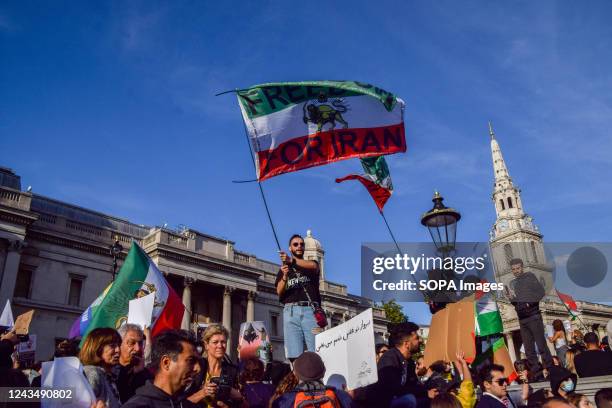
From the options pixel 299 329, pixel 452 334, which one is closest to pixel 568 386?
pixel 452 334

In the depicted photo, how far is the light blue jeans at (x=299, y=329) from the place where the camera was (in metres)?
6.40

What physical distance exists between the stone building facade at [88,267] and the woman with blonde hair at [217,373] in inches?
912

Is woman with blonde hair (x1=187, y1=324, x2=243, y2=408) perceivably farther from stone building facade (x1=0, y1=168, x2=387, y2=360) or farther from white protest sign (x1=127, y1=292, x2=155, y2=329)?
stone building facade (x1=0, y1=168, x2=387, y2=360)

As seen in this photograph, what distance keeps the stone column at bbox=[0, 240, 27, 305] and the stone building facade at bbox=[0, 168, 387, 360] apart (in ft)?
0.14

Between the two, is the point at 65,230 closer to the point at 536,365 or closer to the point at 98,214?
the point at 98,214

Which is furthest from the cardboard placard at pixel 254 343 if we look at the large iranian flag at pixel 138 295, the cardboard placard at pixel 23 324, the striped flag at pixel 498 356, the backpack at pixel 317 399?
the cardboard placard at pixel 23 324

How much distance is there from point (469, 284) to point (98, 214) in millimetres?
31301

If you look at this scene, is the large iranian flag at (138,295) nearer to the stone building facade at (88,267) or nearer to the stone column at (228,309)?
the stone building facade at (88,267)

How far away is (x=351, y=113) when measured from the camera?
9039 millimetres

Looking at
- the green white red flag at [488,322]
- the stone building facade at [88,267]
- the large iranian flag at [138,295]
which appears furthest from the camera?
the stone building facade at [88,267]

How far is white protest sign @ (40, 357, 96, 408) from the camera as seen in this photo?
9.98 ft

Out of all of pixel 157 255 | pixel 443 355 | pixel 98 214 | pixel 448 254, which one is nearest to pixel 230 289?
pixel 157 255

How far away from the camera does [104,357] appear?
4281 millimetres

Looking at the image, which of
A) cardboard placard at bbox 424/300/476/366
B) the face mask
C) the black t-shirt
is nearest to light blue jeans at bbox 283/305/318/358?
the black t-shirt
